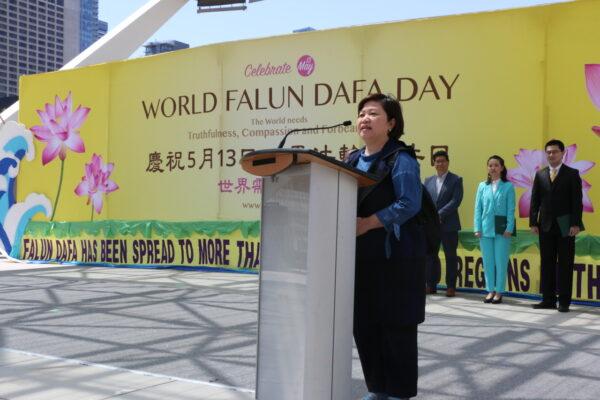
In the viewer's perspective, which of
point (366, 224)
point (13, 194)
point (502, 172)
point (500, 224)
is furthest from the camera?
point (13, 194)

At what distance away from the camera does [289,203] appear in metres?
2.86

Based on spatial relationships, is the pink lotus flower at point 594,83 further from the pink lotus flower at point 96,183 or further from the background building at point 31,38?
the background building at point 31,38

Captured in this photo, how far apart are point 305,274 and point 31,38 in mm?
136929

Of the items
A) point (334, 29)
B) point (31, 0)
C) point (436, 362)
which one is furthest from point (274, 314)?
point (31, 0)

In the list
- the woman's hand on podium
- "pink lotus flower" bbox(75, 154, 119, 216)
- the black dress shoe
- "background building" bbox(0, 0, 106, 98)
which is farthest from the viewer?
"background building" bbox(0, 0, 106, 98)

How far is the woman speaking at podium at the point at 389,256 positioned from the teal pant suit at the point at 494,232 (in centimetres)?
433

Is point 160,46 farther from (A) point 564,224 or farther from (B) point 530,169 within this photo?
(A) point 564,224

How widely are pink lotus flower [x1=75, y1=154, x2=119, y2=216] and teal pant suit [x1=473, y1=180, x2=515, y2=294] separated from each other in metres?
6.55

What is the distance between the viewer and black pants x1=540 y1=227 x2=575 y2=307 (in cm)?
657

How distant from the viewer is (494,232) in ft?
23.6

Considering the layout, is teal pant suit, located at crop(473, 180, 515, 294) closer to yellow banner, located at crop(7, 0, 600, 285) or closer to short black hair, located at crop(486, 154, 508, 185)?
short black hair, located at crop(486, 154, 508, 185)

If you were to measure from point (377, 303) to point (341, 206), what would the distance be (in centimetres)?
49

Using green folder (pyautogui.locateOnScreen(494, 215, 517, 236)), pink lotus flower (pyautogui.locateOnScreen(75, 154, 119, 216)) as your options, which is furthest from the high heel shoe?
pink lotus flower (pyautogui.locateOnScreen(75, 154, 119, 216))

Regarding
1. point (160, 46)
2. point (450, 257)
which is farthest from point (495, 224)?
point (160, 46)
